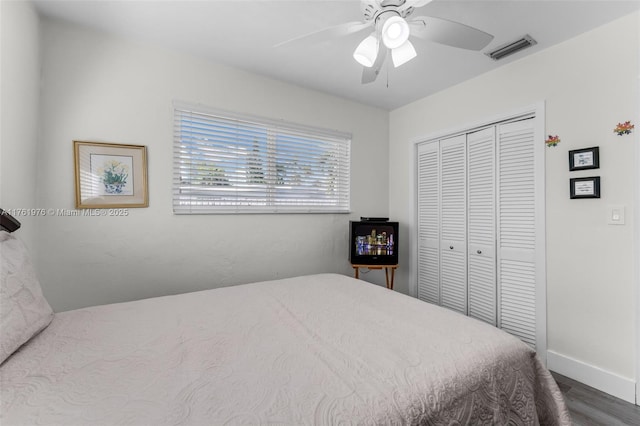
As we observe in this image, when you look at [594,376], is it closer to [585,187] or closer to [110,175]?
[585,187]

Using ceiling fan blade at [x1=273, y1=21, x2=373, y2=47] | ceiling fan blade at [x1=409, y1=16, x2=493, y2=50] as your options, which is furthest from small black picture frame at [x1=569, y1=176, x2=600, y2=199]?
ceiling fan blade at [x1=273, y1=21, x2=373, y2=47]

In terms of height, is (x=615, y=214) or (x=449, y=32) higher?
(x=449, y=32)

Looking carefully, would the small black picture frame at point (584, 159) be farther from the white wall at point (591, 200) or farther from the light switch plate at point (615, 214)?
the light switch plate at point (615, 214)

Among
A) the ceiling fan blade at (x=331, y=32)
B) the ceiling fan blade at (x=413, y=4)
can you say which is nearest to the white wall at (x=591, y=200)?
the ceiling fan blade at (x=413, y=4)

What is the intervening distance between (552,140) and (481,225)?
2.96 ft

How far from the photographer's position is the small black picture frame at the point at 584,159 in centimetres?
199

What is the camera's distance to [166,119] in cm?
232

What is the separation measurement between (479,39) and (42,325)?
8.04 ft

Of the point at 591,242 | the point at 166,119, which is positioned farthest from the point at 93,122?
the point at 591,242

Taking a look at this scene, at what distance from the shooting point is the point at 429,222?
10.6 ft

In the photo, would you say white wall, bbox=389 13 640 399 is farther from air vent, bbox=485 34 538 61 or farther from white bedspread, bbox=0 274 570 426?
white bedspread, bbox=0 274 570 426

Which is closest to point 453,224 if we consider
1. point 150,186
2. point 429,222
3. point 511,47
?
point 429,222

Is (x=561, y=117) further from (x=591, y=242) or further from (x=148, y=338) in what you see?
(x=148, y=338)

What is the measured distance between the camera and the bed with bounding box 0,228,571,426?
31.4 inches
